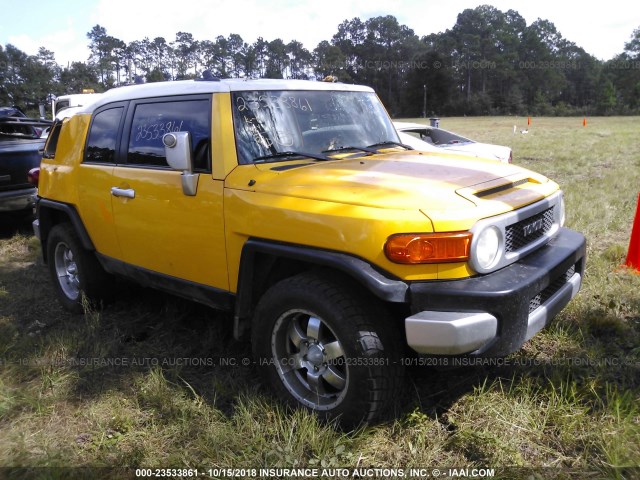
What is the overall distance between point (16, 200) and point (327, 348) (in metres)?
6.46

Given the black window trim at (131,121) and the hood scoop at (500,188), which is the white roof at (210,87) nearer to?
the black window trim at (131,121)

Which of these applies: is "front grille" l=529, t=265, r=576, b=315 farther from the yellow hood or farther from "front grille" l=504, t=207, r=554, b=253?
the yellow hood

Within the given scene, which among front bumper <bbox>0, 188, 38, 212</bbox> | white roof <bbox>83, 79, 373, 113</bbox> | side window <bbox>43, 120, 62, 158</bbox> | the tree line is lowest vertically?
front bumper <bbox>0, 188, 38, 212</bbox>

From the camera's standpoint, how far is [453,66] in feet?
277

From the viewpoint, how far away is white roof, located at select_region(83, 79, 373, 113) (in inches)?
132

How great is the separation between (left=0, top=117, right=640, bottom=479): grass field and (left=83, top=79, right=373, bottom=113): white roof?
1843mm

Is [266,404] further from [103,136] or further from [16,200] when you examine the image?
[16,200]

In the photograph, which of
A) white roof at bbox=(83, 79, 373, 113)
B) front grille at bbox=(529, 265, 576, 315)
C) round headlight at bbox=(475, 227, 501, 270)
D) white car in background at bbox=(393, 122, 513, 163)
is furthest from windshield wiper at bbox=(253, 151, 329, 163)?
white car in background at bbox=(393, 122, 513, 163)

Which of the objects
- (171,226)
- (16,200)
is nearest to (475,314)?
(171,226)

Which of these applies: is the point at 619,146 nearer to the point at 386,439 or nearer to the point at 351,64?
the point at 386,439

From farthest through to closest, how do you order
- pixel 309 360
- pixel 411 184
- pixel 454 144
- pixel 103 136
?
pixel 454 144, pixel 103 136, pixel 309 360, pixel 411 184

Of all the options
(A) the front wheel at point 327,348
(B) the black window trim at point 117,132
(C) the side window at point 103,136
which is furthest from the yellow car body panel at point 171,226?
(A) the front wheel at point 327,348

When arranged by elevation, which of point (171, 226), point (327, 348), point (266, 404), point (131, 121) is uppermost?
point (131, 121)

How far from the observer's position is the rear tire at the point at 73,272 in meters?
4.50
